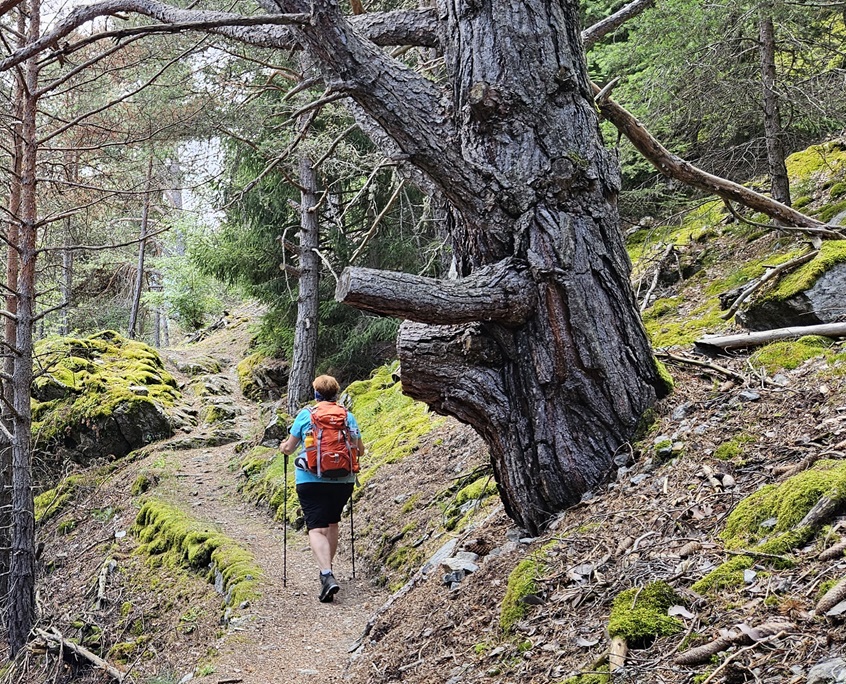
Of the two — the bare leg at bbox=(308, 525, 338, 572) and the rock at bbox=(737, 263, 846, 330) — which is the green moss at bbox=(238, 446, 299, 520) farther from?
the rock at bbox=(737, 263, 846, 330)

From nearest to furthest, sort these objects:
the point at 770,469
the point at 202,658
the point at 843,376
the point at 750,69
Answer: the point at 770,469, the point at 843,376, the point at 202,658, the point at 750,69

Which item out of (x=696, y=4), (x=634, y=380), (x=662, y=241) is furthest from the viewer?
(x=662, y=241)

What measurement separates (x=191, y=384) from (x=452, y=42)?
1510cm

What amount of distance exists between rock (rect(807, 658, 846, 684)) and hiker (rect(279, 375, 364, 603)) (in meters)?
4.82

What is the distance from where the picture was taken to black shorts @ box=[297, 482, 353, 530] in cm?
650

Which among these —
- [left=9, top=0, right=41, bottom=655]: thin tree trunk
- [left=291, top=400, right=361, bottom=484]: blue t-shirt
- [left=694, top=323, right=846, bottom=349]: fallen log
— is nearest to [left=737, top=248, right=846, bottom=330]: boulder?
[left=694, top=323, right=846, bottom=349]: fallen log

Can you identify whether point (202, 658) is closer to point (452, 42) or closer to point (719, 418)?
point (719, 418)

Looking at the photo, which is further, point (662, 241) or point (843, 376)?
point (662, 241)

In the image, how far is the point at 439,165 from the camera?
3850mm

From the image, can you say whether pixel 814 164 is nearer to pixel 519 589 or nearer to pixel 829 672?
pixel 519 589

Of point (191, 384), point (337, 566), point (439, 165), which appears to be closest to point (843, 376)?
point (439, 165)

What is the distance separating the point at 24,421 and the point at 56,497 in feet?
19.1

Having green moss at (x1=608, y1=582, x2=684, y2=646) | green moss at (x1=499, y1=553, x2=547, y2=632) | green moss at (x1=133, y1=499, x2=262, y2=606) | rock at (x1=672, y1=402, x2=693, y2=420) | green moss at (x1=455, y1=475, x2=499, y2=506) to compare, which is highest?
rock at (x1=672, y1=402, x2=693, y2=420)

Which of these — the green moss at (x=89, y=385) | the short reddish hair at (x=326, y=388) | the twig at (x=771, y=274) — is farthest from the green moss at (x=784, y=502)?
the green moss at (x=89, y=385)
